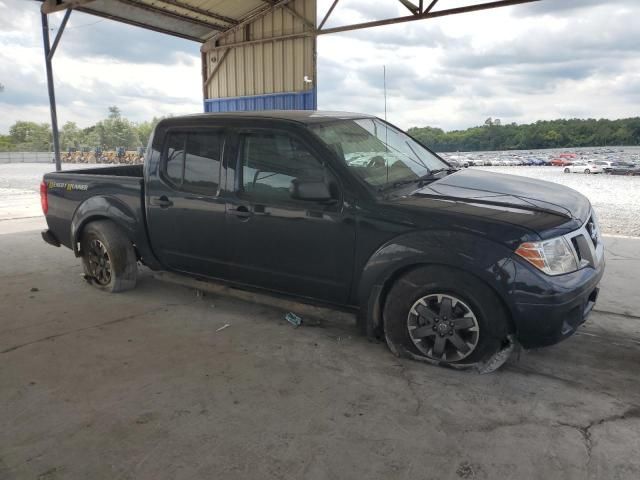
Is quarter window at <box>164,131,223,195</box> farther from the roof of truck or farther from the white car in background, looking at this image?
the white car in background

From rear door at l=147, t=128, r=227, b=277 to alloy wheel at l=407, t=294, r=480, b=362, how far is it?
1.70 meters

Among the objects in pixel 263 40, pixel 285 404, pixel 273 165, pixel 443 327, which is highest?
pixel 263 40

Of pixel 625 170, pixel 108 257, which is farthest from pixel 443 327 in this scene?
pixel 625 170

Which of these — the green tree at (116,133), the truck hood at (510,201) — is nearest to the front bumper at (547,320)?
the truck hood at (510,201)

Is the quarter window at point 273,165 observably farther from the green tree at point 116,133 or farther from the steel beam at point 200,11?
the green tree at point 116,133

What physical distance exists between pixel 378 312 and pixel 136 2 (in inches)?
385

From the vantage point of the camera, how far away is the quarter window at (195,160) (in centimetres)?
400

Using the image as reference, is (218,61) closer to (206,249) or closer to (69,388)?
(206,249)

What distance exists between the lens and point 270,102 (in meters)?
13.0

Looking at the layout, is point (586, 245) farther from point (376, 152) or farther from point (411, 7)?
point (411, 7)

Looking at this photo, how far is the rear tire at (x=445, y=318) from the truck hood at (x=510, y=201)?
17.1 inches

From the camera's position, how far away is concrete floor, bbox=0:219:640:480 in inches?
93.2

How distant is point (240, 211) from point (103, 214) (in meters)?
1.75

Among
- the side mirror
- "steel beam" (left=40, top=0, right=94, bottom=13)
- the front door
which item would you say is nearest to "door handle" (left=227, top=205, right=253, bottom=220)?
the front door
